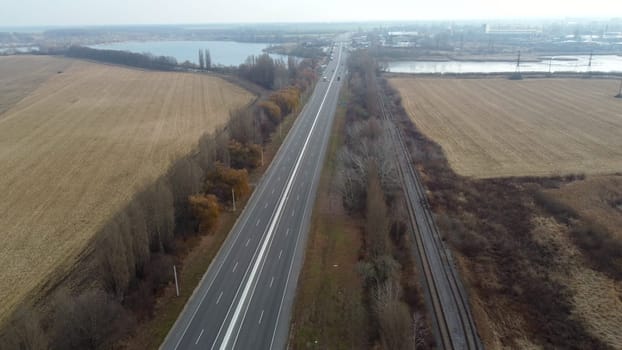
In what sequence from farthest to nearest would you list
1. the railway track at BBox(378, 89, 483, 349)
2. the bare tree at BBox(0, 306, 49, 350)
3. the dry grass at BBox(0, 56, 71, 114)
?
the dry grass at BBox(0, 56, 71, 114)
the railway track at BBox(378, 89, 483, 349)
the bare tree at BBox(0, 306, 49, 350)

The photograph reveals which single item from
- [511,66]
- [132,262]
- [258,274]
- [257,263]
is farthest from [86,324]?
[511,66]

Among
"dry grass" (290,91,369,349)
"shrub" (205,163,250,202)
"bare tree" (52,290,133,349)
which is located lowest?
"dry grass" (290,91,369,349)

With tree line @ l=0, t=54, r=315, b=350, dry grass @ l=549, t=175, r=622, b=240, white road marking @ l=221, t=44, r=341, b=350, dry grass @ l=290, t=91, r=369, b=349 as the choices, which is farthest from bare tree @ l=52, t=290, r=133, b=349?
dry grass @ l=549, t=175, r=622, b=240

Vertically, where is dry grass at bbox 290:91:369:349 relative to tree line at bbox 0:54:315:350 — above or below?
below

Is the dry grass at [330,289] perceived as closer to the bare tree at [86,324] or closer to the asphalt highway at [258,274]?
the asphalt highway at [258,274]

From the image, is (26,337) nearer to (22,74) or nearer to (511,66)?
(22,74)

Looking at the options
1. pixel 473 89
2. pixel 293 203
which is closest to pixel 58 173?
pixel 293 203

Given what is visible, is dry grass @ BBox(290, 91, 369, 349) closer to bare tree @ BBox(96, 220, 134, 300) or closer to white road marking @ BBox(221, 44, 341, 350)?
white road marking @ BBox(221, 44, 341, 350)

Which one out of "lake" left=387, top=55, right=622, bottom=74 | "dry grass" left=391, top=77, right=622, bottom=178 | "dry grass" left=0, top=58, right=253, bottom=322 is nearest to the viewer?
"dry grass" left=0, top=58, right=253, bottom=322
